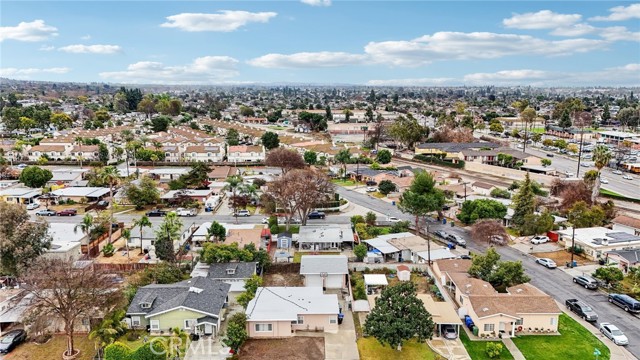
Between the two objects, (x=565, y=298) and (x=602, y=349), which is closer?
(x=602, y=349)

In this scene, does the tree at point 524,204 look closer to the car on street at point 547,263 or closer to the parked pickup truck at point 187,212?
the car on street at point 547,263

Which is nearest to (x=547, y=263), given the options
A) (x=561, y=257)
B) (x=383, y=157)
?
(x=561, y=257)

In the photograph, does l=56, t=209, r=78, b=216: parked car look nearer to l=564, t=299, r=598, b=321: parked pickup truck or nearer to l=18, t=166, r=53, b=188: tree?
l=18, t=166, r=53, b=188: tree

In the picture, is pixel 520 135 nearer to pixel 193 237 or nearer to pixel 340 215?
pixel 340 215

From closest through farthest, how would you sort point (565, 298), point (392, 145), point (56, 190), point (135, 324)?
point (135, 324) → point (565, 298) → point (56, 190) → point (392, 145)

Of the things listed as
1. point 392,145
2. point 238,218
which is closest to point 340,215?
point 238,218

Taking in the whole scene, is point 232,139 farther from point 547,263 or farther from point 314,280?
point 547,263

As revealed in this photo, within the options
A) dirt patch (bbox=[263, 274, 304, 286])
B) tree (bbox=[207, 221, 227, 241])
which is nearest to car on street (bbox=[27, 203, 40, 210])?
tree (bbox=[207, 221, 227, 241])
